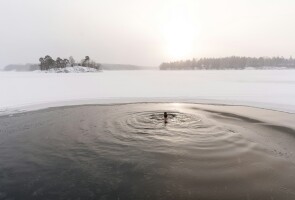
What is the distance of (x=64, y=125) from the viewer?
13.1 m

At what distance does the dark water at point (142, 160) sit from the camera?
652 cm

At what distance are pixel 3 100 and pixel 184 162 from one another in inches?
728

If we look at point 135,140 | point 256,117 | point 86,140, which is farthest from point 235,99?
point 86,140

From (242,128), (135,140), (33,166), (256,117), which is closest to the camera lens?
(33,166)

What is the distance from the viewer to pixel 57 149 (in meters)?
9.52

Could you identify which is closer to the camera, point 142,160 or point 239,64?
point 142,160

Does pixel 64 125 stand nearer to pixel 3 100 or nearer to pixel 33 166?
pixel 33 166

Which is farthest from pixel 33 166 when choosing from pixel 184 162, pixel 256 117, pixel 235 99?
pixel 235 99

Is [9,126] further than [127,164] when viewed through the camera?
Yes

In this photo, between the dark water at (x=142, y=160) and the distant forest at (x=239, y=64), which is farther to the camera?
the distant forest at (x=239, y=64)

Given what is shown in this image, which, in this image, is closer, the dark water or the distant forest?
the dark water

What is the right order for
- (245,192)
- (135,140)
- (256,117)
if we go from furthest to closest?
(256,117) < (135,140) < (245,192)

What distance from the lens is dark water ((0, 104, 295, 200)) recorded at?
6.52 metres

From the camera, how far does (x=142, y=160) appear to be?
8398 millimetres
